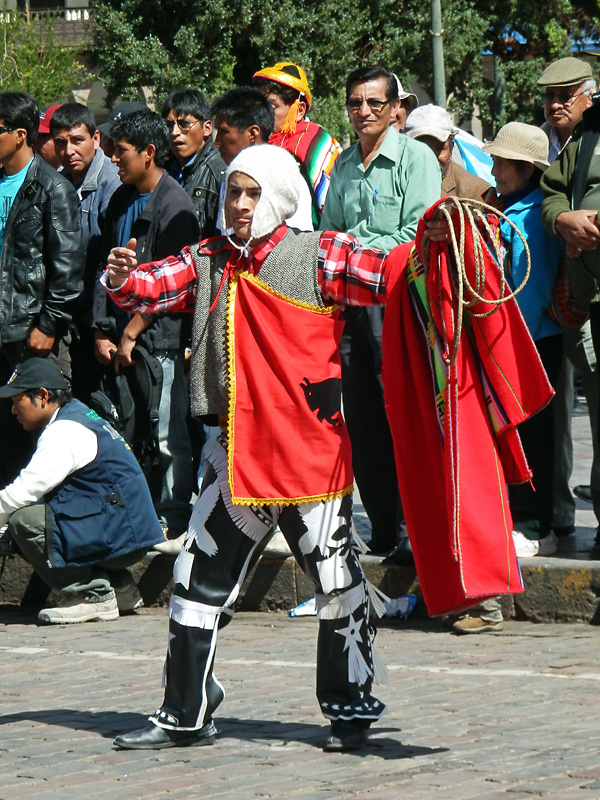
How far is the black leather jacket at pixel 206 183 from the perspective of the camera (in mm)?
8125

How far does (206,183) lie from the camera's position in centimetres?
822

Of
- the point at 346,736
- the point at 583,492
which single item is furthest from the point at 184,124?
the point at 346,736

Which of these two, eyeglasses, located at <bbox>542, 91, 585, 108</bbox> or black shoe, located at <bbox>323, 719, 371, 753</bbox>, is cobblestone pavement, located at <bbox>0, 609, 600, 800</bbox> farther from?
eyeglasses, located at <bbox>542, 91, 585, 108</bbox>

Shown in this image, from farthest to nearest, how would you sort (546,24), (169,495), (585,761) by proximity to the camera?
(546,24)
(169,495)
(585,761)

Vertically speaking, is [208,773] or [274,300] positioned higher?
[274,300]

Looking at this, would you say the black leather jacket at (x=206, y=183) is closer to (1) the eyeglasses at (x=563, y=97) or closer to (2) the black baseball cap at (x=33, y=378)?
(2) the black baseball cap at (x=33, y=378)

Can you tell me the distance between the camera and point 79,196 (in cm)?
858

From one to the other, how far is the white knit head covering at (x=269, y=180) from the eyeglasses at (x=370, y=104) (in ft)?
8.68

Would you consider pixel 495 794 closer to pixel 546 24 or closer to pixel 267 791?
pixel 267 791

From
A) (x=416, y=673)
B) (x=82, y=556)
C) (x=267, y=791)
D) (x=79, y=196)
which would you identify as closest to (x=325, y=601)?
(x=267, y=791)

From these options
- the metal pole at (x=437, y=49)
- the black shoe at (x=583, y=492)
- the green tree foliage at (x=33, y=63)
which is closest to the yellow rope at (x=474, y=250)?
the black shoe at (x=583, y=492)

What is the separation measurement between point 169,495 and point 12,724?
9.44ft

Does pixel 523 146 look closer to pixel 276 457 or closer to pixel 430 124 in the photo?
pixel 430 124

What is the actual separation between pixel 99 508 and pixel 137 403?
66 cm
